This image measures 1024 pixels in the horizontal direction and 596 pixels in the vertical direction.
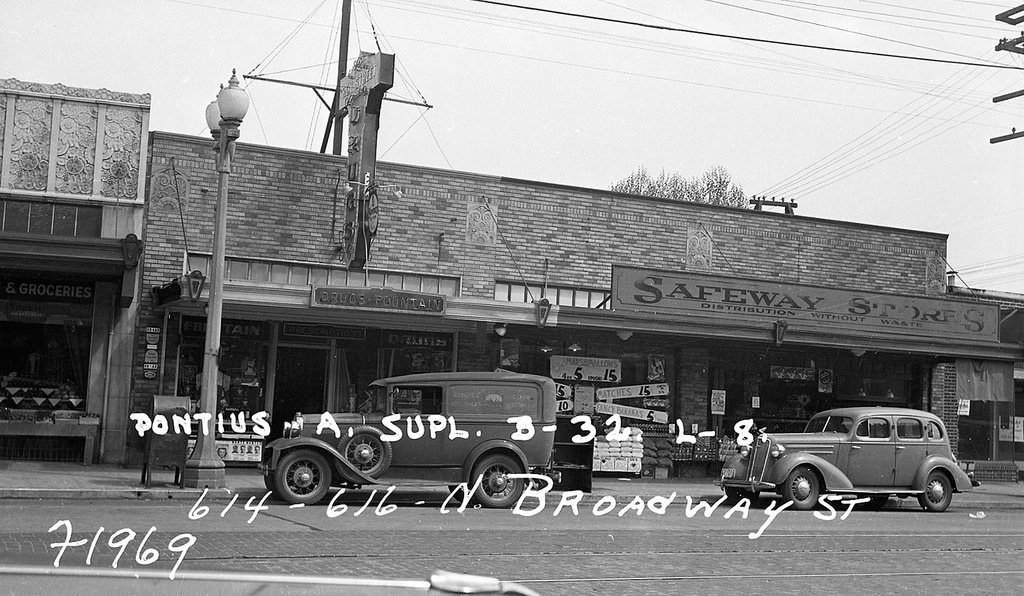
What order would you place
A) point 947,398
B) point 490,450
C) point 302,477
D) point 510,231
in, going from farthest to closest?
1. point 947,398
2. point 510,231
3. point 490,450
4. point 302,477

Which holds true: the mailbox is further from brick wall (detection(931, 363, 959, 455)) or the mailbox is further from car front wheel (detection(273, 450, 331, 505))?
brick wall (detection(931, 363, 959, 455))

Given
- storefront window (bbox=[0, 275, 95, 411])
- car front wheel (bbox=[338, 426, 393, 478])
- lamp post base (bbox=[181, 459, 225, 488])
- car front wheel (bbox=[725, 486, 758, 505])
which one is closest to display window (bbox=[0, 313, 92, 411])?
storefront window (bbox=[0, 275, 95, 411])

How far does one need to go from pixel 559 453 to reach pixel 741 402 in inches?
266

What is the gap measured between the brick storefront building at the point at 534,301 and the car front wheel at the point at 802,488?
3.79 meters

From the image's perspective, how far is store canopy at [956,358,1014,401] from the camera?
23406mm

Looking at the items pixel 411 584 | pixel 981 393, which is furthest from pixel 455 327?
pixel 411 584

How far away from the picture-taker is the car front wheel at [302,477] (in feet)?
46.0

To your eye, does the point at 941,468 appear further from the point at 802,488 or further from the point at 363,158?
the point at 363,158

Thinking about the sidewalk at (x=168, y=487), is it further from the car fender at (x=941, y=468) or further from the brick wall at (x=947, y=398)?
the brick wall at (x=947, y=398)

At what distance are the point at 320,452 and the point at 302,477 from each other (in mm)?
410

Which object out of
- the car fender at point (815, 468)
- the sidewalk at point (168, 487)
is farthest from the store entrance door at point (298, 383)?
the car fender at point (815, 468)

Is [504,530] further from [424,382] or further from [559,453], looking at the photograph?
→ [559,453]

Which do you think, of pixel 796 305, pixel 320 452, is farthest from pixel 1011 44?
pixel 320 452

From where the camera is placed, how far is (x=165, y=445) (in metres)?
15.1
